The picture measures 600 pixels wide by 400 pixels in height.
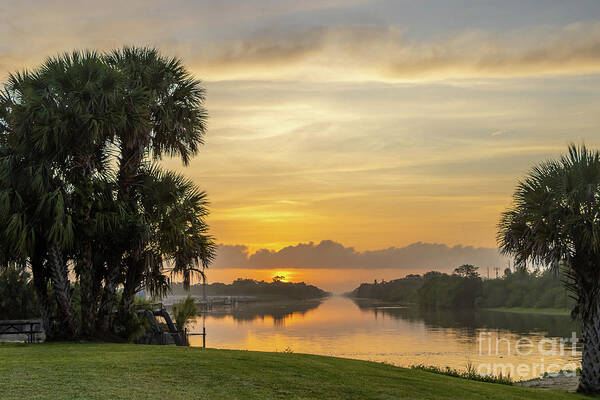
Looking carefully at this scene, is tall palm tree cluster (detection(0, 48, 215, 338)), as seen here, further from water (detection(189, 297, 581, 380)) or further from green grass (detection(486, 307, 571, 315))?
green grass (detection(486, 307, 571, 315))

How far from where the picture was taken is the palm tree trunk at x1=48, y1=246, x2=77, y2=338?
21.7 meters

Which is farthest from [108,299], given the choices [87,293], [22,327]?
[22,327]

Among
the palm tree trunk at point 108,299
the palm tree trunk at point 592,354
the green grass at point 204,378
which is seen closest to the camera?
the green grass at point 204,378

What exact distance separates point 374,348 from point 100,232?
41.2 metres

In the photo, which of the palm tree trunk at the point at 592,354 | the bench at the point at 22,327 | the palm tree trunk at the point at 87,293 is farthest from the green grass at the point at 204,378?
the bench at the point at 22,327

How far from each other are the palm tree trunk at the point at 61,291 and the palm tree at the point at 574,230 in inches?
643

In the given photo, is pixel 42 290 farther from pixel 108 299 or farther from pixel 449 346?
pixel 449 346

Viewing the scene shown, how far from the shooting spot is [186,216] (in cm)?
2438

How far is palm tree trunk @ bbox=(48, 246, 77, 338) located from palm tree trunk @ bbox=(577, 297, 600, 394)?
692 inches

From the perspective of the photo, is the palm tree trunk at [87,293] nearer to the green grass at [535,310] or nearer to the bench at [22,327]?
the bench at [22,327]

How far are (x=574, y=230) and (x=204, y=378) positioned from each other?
42.6ft

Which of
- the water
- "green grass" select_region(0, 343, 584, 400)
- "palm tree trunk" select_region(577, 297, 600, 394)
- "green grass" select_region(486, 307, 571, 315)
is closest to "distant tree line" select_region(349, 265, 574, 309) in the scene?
"green grass" select_region(486, 307, 571, 315)

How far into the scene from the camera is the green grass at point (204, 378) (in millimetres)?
10586

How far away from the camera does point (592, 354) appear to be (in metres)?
19.0
